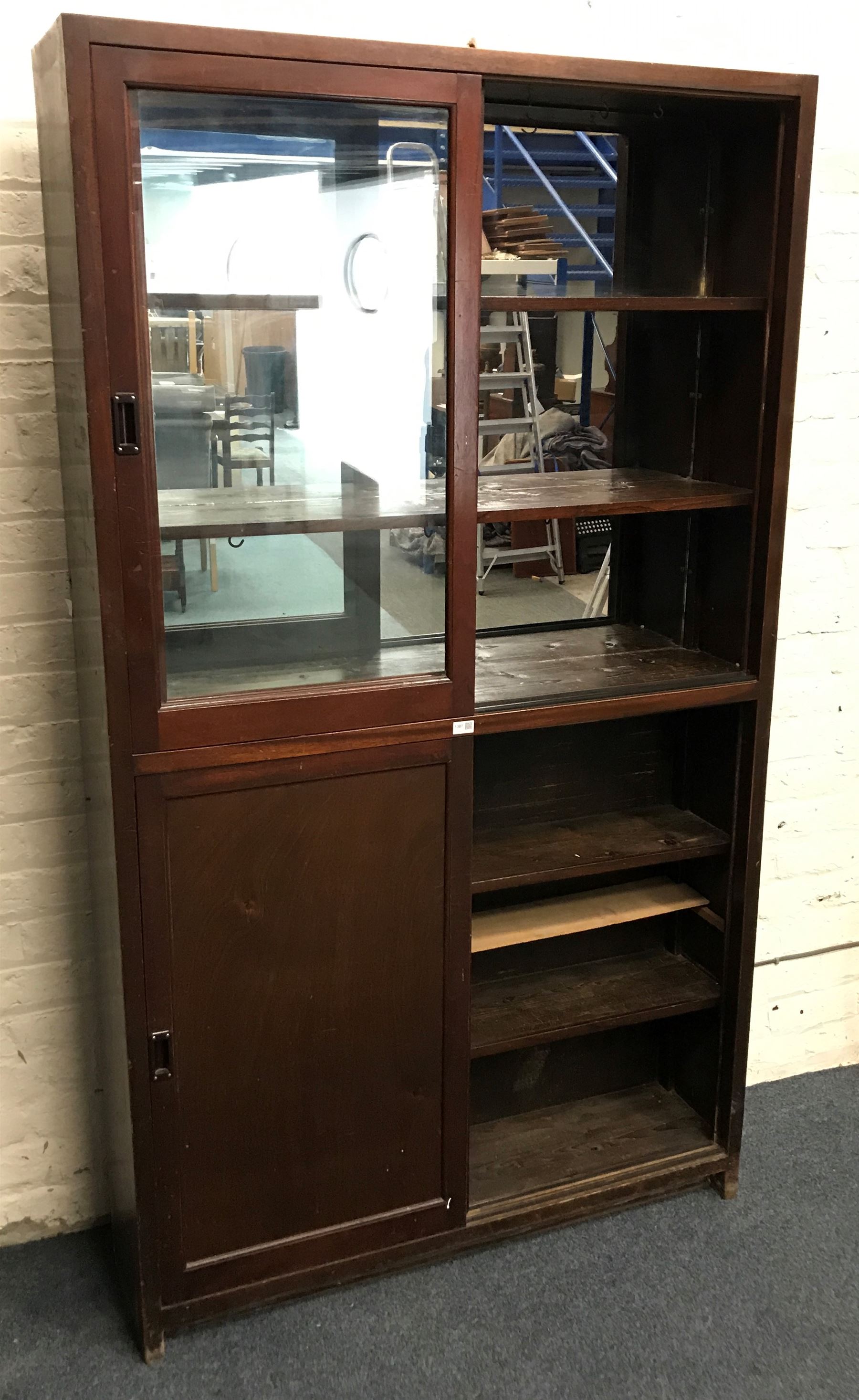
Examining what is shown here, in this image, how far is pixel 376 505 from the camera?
77.2 inches

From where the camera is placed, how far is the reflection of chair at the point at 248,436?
1851 mm

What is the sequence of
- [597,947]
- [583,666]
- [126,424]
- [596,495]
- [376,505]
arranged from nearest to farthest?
[126,424], [376,505], [596,495], [583,666], [597,947]

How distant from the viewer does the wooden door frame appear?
5.20 feet

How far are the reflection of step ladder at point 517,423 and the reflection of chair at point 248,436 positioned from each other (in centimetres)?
40

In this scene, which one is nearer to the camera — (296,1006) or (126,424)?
(126,424)

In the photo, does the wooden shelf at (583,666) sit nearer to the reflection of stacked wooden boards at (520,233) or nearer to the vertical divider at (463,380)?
the vertical divider at (463,380)

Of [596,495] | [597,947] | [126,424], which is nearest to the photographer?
[126,424]

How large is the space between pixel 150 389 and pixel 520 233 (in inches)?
30.9

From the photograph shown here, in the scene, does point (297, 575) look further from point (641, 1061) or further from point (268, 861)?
point (641, 1061)

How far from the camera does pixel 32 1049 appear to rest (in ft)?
7.43

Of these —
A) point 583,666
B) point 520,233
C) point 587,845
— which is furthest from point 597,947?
point 520,233

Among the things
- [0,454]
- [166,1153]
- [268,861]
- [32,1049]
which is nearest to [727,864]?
[268,861]

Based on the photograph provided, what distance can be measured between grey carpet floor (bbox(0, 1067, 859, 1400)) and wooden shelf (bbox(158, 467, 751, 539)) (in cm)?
136

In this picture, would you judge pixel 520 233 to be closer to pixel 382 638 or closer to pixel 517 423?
pixel 517 423
